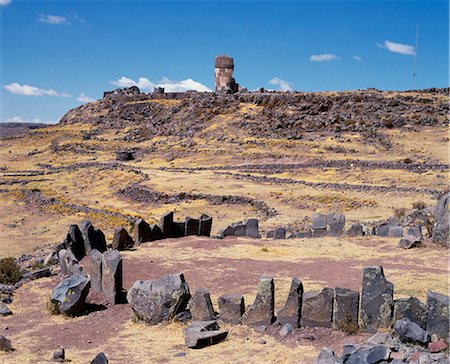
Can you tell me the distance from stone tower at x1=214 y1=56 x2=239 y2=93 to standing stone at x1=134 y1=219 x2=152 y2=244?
59128 millimetres

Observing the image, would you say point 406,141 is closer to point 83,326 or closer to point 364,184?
point 364,184

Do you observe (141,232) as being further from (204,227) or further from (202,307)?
(202,307)

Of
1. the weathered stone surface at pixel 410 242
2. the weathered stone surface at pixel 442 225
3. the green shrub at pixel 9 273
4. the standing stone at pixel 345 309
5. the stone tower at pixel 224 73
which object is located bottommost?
the green shrub at pixel 9 273

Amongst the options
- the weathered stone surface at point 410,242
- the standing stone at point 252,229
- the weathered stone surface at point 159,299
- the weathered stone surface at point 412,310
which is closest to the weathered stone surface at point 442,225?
the weathered stone surface at point 410,242

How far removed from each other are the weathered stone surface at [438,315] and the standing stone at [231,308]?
346 centimetres

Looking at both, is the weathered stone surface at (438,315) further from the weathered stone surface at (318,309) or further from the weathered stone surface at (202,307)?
the weathered stone surface at (202,307)

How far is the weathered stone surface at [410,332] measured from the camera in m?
8.75

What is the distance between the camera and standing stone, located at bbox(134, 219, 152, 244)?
1864 centimetres

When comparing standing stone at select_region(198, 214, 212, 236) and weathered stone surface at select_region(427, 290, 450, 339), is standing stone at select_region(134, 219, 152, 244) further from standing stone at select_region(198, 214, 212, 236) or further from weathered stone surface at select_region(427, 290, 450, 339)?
weathered stone surface at select_region(427, 290, 450, 339)

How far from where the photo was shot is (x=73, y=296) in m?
11.9

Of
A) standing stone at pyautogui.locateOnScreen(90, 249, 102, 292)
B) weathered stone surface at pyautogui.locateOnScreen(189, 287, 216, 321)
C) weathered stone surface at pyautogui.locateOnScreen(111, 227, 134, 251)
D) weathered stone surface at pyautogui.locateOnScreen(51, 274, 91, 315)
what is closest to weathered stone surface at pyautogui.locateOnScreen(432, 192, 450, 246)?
weathered stone surface at pyautogui.locateOnScreen(189, 287, 216, 321)

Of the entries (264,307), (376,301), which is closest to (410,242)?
(376,301)

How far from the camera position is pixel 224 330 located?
10.1m

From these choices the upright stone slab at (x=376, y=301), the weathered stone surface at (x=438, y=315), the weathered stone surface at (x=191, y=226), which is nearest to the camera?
the weathered stone surface at (x=438, y=315)
